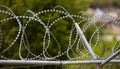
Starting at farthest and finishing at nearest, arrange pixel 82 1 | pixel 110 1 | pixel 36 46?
1. pixel 110 1
2. pixel 82 1
3. pixel 36 46

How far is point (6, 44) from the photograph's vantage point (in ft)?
19.5

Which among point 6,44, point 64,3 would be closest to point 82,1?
point 64,3

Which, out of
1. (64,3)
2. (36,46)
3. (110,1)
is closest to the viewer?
(36,46)

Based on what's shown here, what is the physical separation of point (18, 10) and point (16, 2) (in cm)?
12

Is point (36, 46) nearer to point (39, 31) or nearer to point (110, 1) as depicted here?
point (39, 31)

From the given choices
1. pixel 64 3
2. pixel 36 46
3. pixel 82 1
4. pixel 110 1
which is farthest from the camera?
pixel 110 1

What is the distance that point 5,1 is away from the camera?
601cm

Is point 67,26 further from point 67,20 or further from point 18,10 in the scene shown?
point 18,10

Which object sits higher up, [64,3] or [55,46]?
[64,3]

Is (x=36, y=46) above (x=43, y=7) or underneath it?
underneath

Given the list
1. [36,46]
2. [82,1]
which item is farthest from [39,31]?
[82,1]

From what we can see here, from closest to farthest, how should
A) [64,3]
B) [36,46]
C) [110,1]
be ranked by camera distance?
1. [36,46]
2. [64,3]
3. [110,1]

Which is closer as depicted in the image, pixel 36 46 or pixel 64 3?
pixel 36 46

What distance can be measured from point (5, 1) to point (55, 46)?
3.31ft
